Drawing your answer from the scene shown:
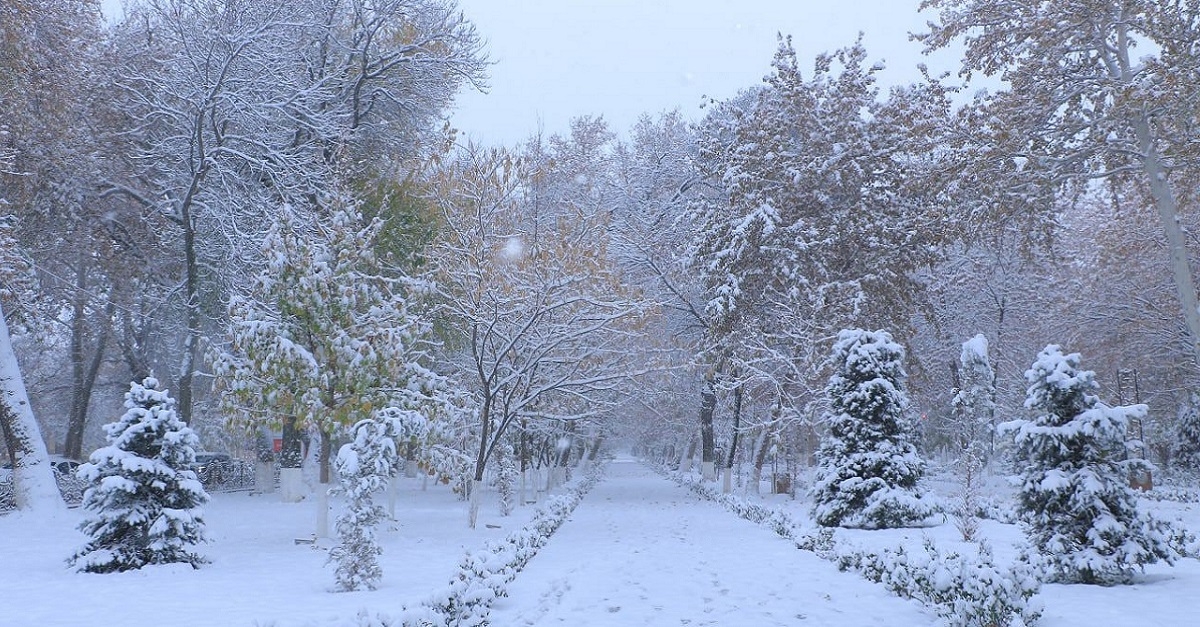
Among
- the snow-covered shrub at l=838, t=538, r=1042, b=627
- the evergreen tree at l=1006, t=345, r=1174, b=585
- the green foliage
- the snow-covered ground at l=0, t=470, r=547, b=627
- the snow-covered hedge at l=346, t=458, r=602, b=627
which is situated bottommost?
the snow-covered ground at l=0, t=470, r=547, b=627

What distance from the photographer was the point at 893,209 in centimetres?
2467

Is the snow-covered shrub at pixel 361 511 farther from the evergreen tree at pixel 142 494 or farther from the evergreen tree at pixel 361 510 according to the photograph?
the evergreen tree at pixel 142 494

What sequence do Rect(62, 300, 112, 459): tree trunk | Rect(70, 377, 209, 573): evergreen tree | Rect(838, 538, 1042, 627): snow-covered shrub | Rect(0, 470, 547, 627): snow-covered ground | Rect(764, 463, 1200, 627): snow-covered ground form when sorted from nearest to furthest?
Rect(838, 538, 1042, 627): snow-covered shrub
Rect(764, 463, 1200, 627): snow-covered ground
Rect(0, 470, 547, 627): snow-covered ground
Rect(70, 377, 209, 573): evergreen tree
Rect(62, 300, 112, 459): tree trunk

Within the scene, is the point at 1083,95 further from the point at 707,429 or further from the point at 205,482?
the point at 205,482

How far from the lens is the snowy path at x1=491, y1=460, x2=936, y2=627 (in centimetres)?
863

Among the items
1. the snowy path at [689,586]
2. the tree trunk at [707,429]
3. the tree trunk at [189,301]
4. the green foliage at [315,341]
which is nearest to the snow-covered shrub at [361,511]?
the snowy path at [689,586]

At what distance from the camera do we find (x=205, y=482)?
94.2 feet

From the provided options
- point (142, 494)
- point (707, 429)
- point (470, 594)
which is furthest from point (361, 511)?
point (707, 429)

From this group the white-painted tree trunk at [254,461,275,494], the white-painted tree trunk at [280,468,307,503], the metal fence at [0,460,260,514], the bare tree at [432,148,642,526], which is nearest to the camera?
the bare tree at [432,148,642,526]

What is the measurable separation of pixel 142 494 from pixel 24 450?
7150 mm

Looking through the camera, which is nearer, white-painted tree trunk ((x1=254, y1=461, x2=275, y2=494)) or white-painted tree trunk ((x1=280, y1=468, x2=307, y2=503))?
white-painted tree trunk ((x1=280, y1=468, x2=307, y2=503))

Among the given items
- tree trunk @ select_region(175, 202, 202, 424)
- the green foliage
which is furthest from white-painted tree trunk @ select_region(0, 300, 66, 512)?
the green foliage

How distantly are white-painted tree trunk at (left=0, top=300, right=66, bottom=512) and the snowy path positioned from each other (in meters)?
10.2

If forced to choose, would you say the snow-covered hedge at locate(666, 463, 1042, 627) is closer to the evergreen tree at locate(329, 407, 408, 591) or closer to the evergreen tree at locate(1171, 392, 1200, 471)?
the evergreen tree at locate(329, 407, 408, 591)
